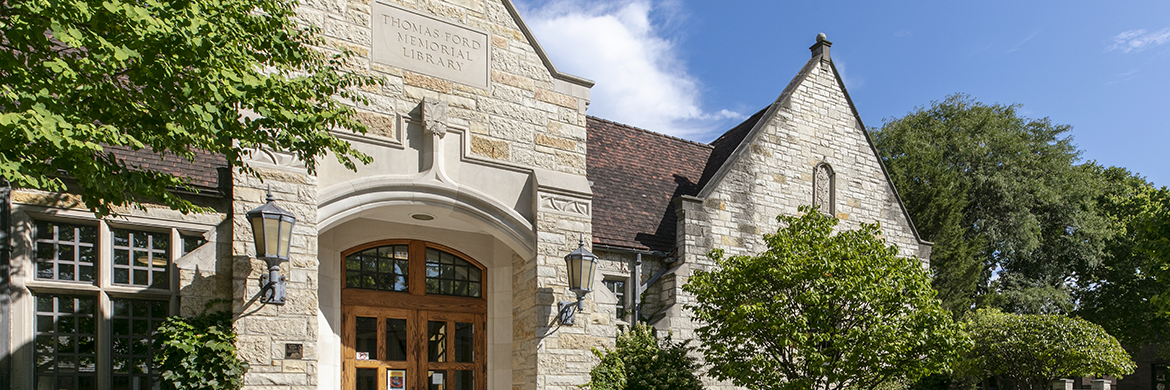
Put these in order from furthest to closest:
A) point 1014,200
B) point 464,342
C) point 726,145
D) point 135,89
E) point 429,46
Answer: point 1014,200, point 726,145, point 464,342, point 429,46, point 135,89

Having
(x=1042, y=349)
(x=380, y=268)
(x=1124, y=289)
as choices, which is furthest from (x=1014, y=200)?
(x=380, y=268)

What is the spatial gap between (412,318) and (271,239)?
345 cm

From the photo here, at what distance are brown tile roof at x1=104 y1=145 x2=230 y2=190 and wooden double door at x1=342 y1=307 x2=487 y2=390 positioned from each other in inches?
97.7

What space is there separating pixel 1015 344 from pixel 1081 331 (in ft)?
4.26

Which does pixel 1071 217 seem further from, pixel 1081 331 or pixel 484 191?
pixel 484 191

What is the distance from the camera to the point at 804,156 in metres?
16.1

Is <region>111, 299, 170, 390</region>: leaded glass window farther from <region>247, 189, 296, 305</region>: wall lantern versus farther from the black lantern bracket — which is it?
the black lantern bracket

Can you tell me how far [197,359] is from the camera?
27.7 feet

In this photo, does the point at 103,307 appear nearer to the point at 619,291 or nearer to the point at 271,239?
the point at 271,239

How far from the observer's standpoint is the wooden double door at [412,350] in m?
11.0

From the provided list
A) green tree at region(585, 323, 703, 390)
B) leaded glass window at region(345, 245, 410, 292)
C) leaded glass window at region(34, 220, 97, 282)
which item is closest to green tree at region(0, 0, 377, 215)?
leaded glass window at region(34, 220, 97, 282)

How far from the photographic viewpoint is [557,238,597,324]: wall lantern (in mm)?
10523

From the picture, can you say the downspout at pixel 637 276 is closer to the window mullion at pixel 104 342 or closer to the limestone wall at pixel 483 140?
the limestone wall at pixel 483 140

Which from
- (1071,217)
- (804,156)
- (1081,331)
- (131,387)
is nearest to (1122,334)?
(1071,217)
